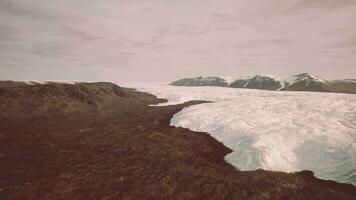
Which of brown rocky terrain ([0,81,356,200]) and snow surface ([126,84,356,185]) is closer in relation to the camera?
brown rocky terrain ([0,81,356,200])

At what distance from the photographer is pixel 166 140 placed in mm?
34625

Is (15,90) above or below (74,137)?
above

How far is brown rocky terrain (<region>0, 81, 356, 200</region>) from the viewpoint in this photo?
1886 cm

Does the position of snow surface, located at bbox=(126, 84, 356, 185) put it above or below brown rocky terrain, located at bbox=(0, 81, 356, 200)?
above

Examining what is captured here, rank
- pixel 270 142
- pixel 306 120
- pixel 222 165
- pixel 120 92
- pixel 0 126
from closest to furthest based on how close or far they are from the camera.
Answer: pixel 222 165, pixel 270 142, pixel 306 120, pixel 0 126, pixel 120 92

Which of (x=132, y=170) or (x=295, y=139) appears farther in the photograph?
(x=295, y=139)

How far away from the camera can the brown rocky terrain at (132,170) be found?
18859mm

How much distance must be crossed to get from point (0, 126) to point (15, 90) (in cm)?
4075

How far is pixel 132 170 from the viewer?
930 inches

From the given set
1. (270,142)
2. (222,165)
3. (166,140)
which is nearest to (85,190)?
(222,165)

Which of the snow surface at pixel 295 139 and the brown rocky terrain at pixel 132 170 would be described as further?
the snow surface at pixel 295 139

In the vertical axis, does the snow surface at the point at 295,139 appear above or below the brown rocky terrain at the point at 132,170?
above

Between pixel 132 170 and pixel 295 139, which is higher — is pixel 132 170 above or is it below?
below

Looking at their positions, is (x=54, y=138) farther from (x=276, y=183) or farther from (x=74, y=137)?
(x=276, y=183)
